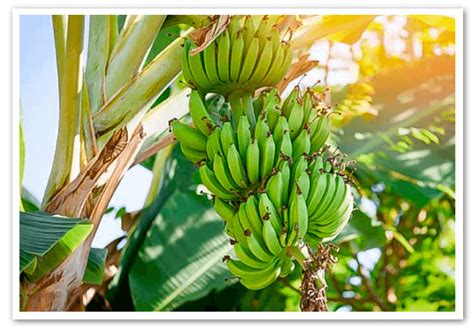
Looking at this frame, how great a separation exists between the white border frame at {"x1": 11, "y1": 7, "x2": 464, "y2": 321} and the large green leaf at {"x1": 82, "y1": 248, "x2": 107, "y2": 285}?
70 millimetres

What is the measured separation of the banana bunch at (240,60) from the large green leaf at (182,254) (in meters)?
0.28

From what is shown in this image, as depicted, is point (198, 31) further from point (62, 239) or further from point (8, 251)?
point (8, 251)

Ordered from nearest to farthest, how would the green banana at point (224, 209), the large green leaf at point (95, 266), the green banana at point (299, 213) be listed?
the green banana at point (299, 213), the green banana at point (224, 209), the large green leaf at point (95, 266)

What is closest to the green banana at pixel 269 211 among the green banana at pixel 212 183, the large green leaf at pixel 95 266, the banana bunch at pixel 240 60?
the green banana at pixel 212 183

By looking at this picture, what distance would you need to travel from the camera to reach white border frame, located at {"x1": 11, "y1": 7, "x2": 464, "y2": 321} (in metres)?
1.54

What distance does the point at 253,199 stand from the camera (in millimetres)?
1366

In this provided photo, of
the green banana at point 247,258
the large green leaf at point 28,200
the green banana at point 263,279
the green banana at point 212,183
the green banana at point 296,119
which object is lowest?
the green banana at point 263,279

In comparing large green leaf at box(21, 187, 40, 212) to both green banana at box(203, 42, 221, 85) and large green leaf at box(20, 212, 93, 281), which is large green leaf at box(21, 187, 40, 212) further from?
green banana at box(203, 42, 221, 85)

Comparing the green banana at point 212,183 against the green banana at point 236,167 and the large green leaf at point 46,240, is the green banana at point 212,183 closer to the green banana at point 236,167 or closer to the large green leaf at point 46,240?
the green banana at point 236,167

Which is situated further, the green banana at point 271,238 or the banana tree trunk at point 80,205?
the banana tree trunk at point 80,205

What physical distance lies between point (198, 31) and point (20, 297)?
Result: 611mm
